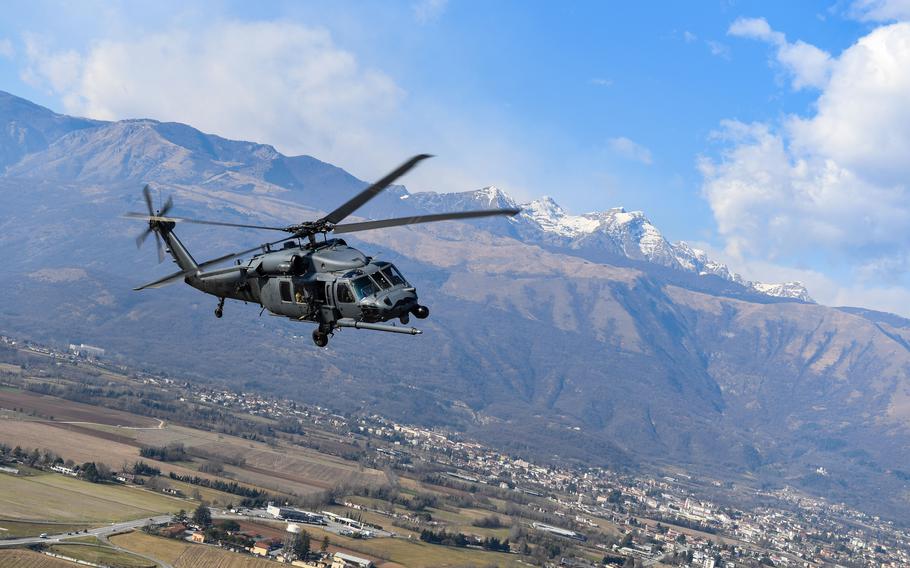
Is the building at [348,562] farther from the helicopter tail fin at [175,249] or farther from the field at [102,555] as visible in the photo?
the helicopter tail fin at [175,249]

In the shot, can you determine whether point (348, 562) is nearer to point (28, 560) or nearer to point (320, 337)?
point (28, 560)

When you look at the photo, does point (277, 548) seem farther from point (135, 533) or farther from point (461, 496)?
point (461, 496)

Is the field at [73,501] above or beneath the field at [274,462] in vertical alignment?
above

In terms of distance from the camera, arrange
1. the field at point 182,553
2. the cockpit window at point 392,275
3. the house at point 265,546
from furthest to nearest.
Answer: the house at point 265,546, the field at point 182,553, the cockpit window at point 392,275

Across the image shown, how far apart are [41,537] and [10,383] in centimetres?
12080

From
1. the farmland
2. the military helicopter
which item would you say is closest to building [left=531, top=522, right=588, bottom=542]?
the farmland

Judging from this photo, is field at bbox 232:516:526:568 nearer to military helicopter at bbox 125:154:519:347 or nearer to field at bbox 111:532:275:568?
field at bbox 111:532:275:568

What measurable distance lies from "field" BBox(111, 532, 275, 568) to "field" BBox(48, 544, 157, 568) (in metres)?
2.03

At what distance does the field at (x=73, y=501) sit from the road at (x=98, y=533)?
1.75 metres

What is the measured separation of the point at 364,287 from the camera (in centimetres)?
3641

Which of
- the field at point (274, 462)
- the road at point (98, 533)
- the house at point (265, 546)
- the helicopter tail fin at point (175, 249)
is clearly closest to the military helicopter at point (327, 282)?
the helicopter tail fin at point (175, 249)

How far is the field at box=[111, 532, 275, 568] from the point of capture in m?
86.1

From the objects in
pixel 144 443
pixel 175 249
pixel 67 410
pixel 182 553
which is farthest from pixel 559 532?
pixel 175 249

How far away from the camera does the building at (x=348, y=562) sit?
92.5m
